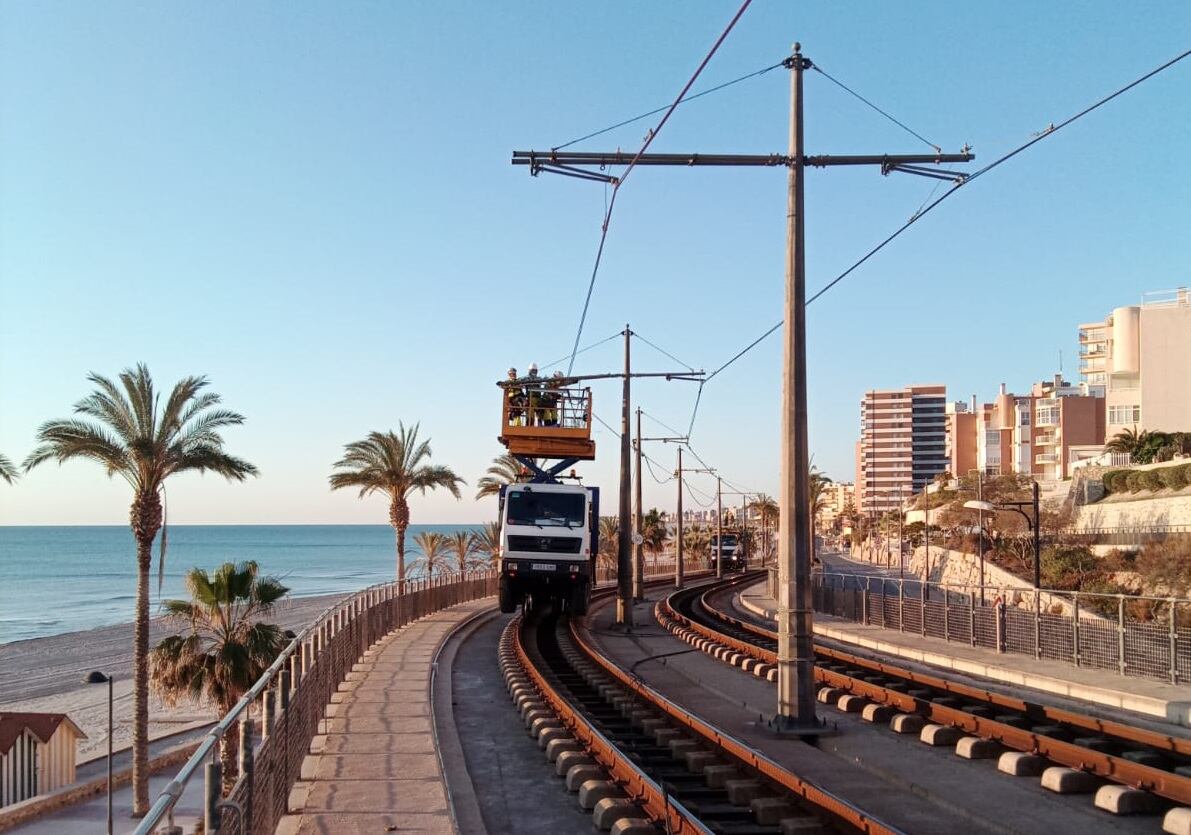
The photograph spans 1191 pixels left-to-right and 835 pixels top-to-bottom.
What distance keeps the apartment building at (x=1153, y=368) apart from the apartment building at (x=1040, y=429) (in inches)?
376

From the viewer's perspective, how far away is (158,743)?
36500 mm

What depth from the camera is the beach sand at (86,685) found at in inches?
1661

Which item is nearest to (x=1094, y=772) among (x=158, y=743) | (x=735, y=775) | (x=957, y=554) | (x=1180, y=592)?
(x=735, y=775)

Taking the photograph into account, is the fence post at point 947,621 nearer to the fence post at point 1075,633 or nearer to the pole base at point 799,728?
the fence post at point 1075,633

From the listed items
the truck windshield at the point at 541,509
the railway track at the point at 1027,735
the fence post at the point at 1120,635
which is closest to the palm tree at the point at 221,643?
the truck windshield at the point at 541,509

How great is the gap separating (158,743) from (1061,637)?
30.0 m

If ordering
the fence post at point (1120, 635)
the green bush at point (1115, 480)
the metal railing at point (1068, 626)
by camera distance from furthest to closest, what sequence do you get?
the green bush at point (1115, 480), the fence post at point (1120, 635), the metal railing at point (1068, 626)

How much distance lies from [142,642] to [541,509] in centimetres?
1095

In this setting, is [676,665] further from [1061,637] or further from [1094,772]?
[1094,772]

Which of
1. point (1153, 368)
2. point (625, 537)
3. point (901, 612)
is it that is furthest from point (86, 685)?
point (1153, 368)

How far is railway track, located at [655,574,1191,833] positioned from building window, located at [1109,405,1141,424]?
2651 inches

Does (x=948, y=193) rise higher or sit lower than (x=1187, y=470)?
higher

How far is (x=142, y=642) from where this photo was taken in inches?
987

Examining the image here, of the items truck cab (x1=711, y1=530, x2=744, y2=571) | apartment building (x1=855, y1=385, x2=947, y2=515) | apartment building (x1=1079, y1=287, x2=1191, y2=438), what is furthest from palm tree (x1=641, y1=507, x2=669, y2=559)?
apartment building (x1=855, y1=385, x2=947, y2=515)
